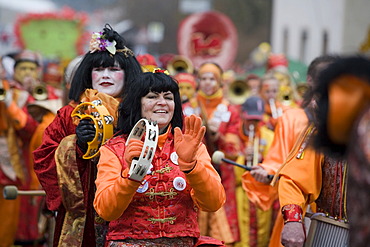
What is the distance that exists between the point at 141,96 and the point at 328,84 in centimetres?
176

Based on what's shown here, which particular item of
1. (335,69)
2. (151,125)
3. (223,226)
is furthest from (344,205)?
(223,226)

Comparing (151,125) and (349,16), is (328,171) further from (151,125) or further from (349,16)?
(349,16)

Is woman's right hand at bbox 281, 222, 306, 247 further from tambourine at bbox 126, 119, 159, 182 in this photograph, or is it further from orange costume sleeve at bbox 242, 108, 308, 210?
tambourine at bbox 126, 119, 159, 182

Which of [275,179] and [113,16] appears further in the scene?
[113,16]

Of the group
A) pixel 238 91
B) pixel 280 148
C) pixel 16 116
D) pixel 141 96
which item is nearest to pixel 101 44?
pixel 141 96

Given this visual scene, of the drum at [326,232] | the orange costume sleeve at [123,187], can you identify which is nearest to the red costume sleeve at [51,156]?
the orange costume sleeve at [123,187]

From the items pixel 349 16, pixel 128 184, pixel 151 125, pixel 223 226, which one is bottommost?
pixel 223 226

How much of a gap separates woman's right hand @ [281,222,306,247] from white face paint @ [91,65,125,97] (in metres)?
1.53

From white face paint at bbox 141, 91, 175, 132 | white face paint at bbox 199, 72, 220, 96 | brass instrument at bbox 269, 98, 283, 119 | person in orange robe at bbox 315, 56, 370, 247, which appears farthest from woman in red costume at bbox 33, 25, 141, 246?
brass instrument at bbox 269, 98, 283, 119

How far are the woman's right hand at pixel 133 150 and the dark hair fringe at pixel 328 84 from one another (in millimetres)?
1085

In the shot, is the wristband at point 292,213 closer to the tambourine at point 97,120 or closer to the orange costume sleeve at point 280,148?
the orange costume sleeve at point 280,148

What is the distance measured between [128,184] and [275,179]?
1563 mm

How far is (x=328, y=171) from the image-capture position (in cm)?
505

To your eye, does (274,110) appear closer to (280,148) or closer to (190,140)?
(280,148)
